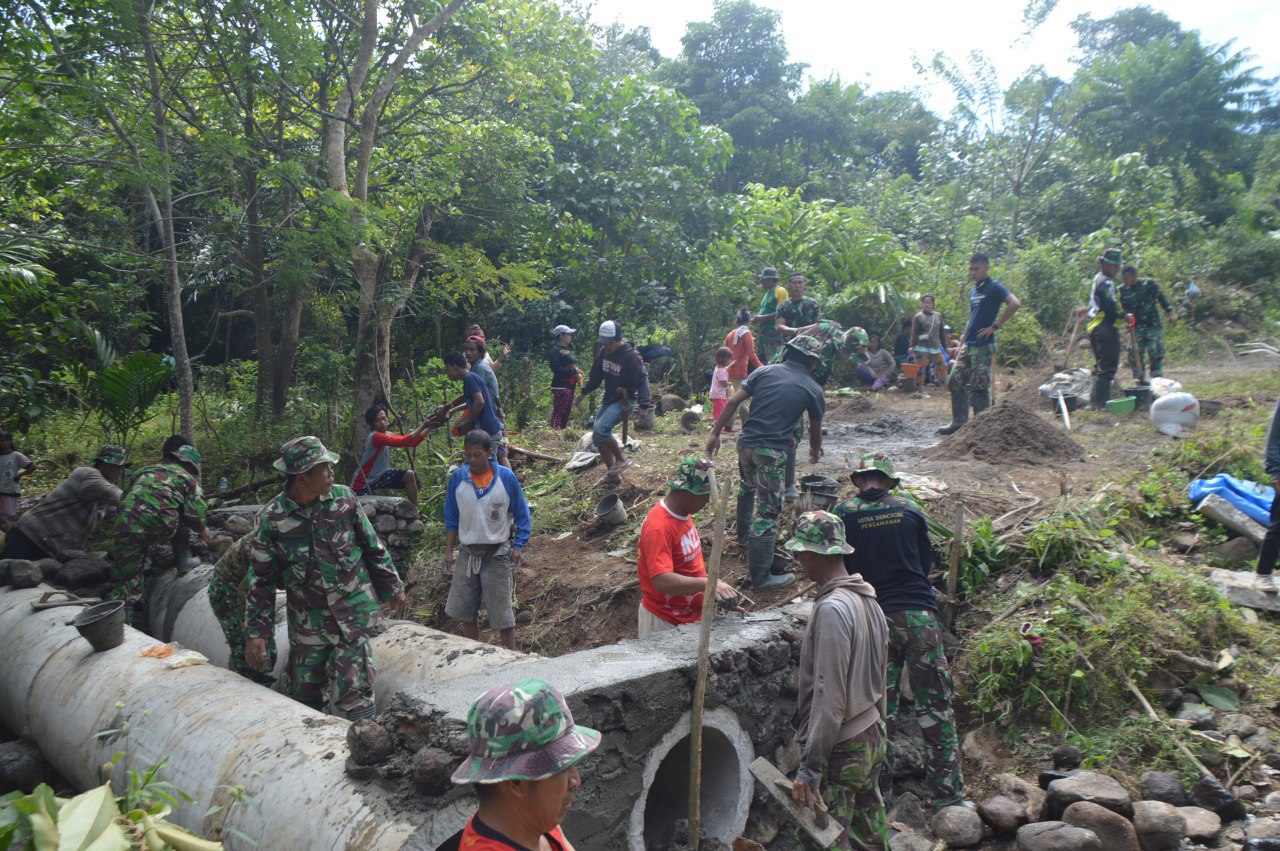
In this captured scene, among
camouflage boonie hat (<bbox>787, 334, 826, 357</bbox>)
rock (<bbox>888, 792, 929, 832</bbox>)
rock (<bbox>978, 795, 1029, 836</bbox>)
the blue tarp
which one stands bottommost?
rock (<bbox>888, 792, 929, 832</bbox>)

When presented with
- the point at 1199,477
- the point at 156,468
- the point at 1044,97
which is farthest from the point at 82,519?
the point at 1044,97

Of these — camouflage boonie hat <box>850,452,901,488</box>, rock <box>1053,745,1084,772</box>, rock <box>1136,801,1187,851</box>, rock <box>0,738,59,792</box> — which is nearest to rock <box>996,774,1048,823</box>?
rock <box>1053,745,1084,772</box>

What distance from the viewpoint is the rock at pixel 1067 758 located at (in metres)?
4.78

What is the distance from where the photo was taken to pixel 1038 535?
20.0 feet

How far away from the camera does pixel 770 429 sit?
19.8ft

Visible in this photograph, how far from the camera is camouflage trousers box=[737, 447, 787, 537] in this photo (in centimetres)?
604

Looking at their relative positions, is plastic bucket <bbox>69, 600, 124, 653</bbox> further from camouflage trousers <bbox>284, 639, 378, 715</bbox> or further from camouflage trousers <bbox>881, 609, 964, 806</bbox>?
camouflage trousers <bbox>881, 609, 964, 806</bbox>

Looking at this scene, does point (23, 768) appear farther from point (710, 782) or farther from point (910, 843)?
point (910, 843)

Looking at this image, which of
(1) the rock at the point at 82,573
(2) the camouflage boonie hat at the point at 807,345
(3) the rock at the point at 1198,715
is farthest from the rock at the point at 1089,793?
(1) the rock at the point at 82,573

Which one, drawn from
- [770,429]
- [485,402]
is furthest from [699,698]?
[485,402]

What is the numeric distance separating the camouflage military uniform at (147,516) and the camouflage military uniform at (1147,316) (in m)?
10.8

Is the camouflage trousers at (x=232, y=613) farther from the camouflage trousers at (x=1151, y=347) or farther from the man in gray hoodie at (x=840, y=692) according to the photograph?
the camouflage trousers at (x=1151, y=347)

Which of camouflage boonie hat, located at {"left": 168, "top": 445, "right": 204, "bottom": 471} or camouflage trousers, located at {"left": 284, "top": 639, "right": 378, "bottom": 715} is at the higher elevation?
camouflage boonie hat, located at {"left": 168, "top": 445, "right": 204, "bottom": 471}

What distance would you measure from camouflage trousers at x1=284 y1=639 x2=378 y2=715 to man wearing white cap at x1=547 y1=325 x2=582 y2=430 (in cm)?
739
